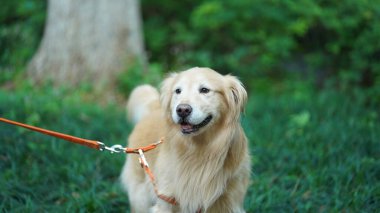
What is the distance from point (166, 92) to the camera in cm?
371

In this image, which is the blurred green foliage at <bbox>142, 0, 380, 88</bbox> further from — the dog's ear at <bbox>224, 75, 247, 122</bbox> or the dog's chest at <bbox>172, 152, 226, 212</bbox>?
the dog's chest at <bbox>172, 152, 226, 212</bbox>

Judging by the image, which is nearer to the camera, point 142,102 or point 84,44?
point 142,102

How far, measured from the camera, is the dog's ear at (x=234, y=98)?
349 cm

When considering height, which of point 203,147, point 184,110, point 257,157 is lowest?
point 257,157

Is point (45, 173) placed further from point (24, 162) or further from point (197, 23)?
point (197, 23)

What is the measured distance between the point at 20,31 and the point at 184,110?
7642 mm

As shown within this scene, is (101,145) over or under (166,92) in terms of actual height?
under

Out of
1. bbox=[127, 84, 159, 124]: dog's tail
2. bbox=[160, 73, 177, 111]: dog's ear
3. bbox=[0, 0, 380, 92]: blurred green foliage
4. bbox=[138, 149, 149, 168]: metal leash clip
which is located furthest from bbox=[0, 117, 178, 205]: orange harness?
bbox=[0, 0, 380, 92]: blurred green foliage

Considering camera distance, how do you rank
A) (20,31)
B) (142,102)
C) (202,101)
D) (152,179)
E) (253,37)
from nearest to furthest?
(202,101) → (152,179) → (142,102) → (253,37) → (20,31)

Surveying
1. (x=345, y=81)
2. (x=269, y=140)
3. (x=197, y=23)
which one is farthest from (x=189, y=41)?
(x=269, y=140)

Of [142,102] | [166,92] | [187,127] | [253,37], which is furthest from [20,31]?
[187,127]

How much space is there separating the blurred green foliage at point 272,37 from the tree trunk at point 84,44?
1.83 m

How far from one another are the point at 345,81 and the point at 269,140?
11.1 ft

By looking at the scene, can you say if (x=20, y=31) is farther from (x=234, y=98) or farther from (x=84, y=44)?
(x=234, y=98)
